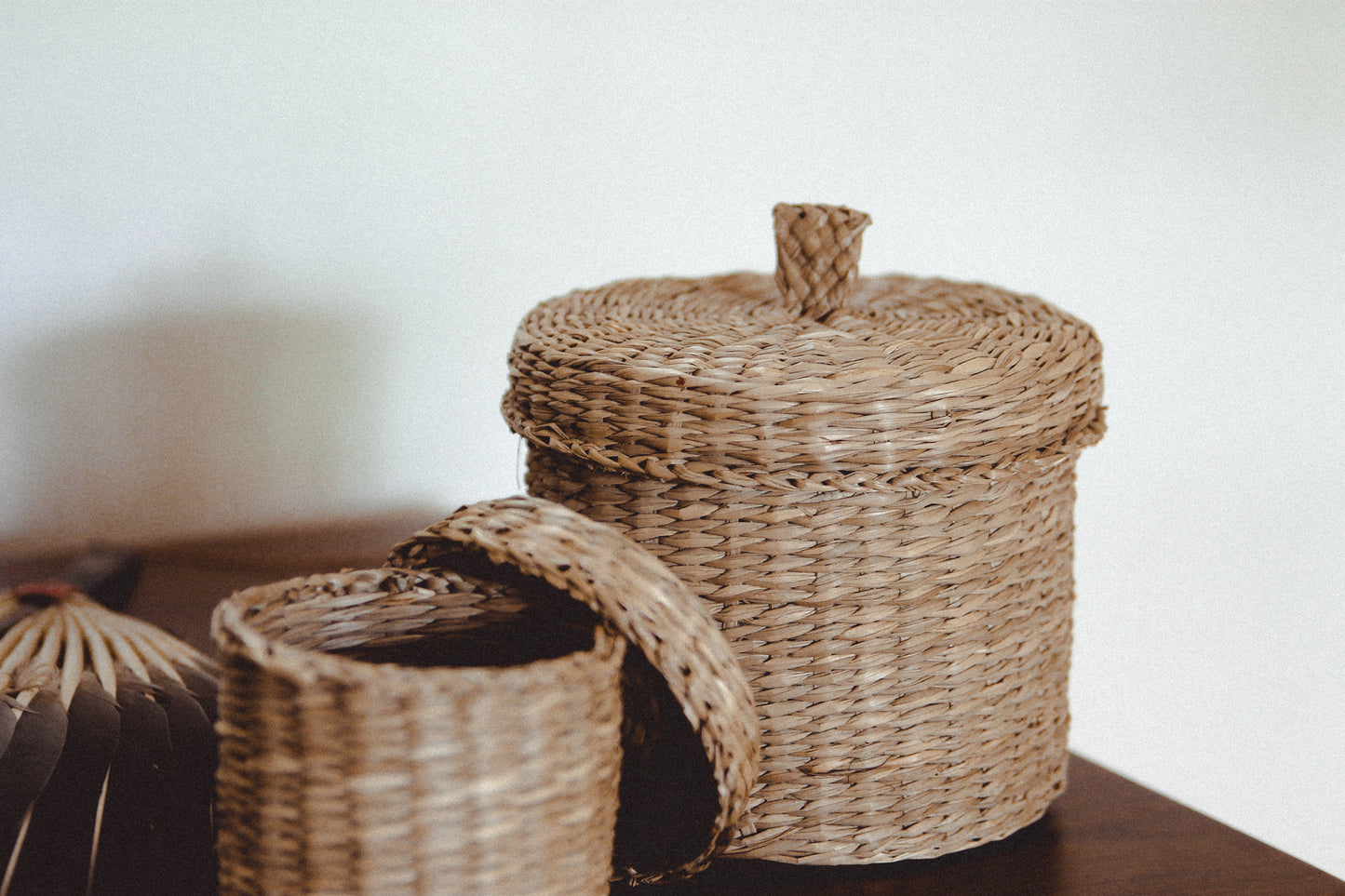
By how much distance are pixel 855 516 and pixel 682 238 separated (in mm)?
587

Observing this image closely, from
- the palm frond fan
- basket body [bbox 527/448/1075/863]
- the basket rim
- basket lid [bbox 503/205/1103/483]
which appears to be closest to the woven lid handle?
basket lid [bbox 503/205/1103/483]

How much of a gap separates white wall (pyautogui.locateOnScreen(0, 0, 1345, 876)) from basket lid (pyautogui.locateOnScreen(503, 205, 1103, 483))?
38 cm

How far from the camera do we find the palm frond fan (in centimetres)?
54

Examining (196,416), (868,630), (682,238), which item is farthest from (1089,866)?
(196,416)

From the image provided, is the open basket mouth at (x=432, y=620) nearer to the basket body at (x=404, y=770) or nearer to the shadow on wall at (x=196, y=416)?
the basket body at (x=404, y=770)

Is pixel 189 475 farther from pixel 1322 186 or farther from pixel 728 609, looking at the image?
pixel 1322 186

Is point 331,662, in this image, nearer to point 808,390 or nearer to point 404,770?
point 404,770

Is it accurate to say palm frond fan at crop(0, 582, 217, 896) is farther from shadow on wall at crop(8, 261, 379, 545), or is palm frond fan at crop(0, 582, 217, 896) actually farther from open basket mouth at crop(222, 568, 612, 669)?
shadow on wall at crop(8, 261, 379, 545)

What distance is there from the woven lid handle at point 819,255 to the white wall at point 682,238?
39cm

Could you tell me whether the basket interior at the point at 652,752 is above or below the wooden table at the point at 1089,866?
above

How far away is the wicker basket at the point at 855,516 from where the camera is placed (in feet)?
1.87

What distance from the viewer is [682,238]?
3.66 ft

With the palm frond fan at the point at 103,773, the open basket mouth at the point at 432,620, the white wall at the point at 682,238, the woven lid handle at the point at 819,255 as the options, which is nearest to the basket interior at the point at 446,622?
the open basket mouth at the point at 432,620

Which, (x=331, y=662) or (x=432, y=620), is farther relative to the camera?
(x=432, y=620)
